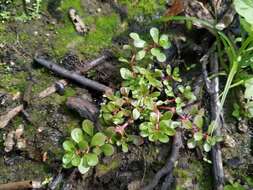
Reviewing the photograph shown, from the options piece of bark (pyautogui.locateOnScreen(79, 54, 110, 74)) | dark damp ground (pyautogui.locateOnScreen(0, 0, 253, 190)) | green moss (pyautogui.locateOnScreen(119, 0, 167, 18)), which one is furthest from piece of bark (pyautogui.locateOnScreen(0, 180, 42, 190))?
green moss (pyautogui.locateOnScreen(119, 0, 167, 18))

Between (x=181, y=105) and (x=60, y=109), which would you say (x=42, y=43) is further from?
(x=181, y=105)

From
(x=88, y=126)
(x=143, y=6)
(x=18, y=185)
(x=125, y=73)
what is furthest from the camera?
(x=143, y=6)

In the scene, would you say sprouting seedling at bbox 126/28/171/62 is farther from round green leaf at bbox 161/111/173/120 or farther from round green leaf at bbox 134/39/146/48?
round green leaf at bbox 161/111/173/120

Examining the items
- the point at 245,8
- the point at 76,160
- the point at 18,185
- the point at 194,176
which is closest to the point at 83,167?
the point at 76,160

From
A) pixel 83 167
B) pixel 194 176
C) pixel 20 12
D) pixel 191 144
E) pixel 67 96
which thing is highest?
pixel 20 12

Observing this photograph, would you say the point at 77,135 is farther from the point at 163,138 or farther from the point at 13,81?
the point at 13,81

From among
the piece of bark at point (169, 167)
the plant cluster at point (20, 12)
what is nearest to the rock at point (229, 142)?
the piece of bark at point (169, 167)

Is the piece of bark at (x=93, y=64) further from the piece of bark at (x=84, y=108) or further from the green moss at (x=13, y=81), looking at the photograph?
the green moss at (x=13, y=81)
